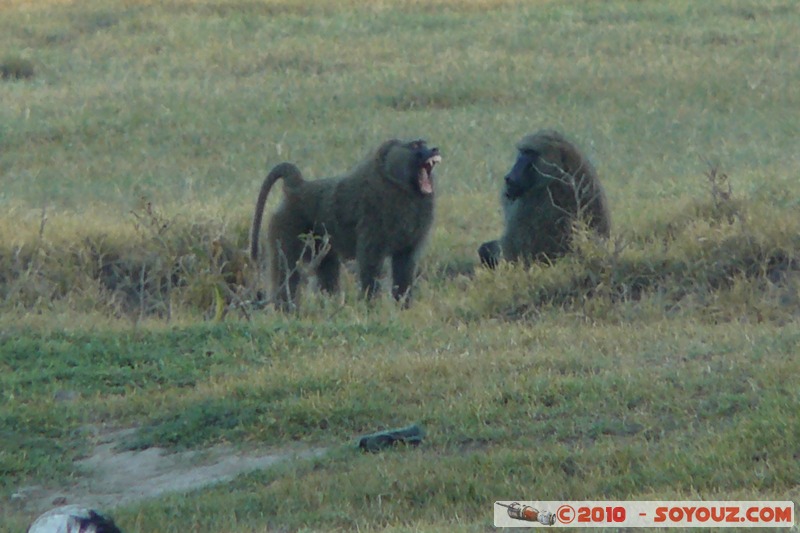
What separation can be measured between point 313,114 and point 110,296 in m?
6.33

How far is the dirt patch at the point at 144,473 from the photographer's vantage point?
5.15 m

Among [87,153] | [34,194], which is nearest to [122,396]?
[34,194]

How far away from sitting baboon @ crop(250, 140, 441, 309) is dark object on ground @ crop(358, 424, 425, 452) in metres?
2.71

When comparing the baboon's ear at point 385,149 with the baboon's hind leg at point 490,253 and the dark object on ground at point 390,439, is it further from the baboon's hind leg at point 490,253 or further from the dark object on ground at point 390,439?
the dark object on ground at point 390,439

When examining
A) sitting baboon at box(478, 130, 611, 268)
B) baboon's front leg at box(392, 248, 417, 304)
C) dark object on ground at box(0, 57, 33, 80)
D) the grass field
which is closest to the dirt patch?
the grass field

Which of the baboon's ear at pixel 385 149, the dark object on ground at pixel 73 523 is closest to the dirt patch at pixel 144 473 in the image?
the dark object on ground at pixel 73 523

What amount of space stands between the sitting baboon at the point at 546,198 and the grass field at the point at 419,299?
39 cm

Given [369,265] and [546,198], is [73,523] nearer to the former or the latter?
[369,265]

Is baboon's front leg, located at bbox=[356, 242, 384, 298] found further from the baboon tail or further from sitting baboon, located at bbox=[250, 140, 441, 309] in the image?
the baboon tail

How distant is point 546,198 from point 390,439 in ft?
11.5

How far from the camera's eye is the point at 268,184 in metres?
8.51

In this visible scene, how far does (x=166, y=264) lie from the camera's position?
28.7 feet

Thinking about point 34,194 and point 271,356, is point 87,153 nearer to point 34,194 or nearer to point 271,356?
point 34,194

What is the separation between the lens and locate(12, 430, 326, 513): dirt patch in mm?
5152
